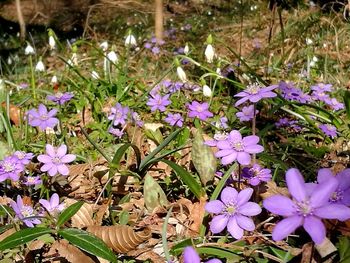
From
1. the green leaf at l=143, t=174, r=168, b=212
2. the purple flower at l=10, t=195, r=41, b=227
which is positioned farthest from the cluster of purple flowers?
the green leaf at l=143, t=174, r=168, b=212

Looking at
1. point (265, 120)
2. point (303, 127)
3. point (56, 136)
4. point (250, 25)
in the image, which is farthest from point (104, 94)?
point (250, 25)

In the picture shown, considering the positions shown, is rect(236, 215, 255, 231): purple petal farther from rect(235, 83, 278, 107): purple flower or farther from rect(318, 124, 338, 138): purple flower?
rect(318, 124, 338, 138): purple flower

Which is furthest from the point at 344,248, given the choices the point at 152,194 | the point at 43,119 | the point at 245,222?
the point at 43,119

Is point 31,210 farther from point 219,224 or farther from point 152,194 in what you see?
point 219,224

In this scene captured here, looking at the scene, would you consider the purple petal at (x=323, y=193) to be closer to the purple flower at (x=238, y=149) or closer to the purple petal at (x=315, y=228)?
the purple petal at (x=315, y=228)

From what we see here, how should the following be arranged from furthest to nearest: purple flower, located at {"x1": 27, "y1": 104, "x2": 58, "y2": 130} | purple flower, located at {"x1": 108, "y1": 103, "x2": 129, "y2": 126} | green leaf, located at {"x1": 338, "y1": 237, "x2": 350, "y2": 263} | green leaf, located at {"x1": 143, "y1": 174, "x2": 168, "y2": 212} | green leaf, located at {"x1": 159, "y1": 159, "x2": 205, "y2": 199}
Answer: purple flower, located at {"x1": 108, "y1": 103, "x2": 129, "y2": 126}
purple flower, located at {"x1": 27, "y1": 104, "x2": 58, "y2": 130}
green leaf, located at {"x1": 143, "y1": 174, "x2": 168, "y2": 212}
green leaf, located at {"x1": 159, "y1": 159, "x2": 205, "y2": 199}
green leaf, located at {"x1": 338, "y1": 237, "x2": 350, "y2": 263}

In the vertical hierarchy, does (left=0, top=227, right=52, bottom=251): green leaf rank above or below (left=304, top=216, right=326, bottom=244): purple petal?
below

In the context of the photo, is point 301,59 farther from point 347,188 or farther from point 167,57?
point 347,188
